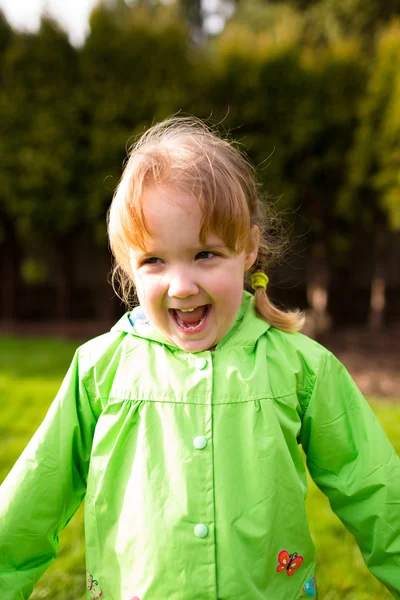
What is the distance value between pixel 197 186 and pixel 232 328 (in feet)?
1.45

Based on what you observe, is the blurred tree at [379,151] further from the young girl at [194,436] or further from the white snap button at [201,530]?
the white snap button at [201,530]

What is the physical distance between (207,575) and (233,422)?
38 centimetres

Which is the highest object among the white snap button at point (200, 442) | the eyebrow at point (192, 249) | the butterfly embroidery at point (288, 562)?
the eyebrow at point (192, 249)

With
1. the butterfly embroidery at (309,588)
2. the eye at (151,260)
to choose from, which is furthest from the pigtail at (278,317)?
the butterfly embroidery at (309,588)

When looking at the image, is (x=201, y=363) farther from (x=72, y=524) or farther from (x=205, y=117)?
(x=205, y=117)

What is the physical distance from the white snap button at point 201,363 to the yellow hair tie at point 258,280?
0.36 metres

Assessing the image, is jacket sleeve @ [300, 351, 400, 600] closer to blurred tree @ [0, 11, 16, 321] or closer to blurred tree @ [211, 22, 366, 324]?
blurred tree @ [211, 22, 366, 324]

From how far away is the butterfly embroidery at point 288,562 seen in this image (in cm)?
157

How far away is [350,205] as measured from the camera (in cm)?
845

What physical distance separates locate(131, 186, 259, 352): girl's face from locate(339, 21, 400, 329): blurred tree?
6.37 m

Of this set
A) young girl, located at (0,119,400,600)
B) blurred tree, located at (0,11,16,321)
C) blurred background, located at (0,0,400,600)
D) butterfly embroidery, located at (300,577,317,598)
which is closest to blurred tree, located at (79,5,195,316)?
blurred background, located at (0,0,400,600)

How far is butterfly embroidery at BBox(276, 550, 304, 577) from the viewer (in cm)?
157

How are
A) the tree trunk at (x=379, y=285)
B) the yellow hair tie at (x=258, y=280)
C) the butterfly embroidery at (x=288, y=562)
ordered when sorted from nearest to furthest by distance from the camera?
the butterfly embroidery at (x=288, y=562) → the yellow hair tie at (x=258, y=280) → the tree trunk at (x=379, y=285)

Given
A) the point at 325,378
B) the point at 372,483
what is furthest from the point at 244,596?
the point at 325,378
